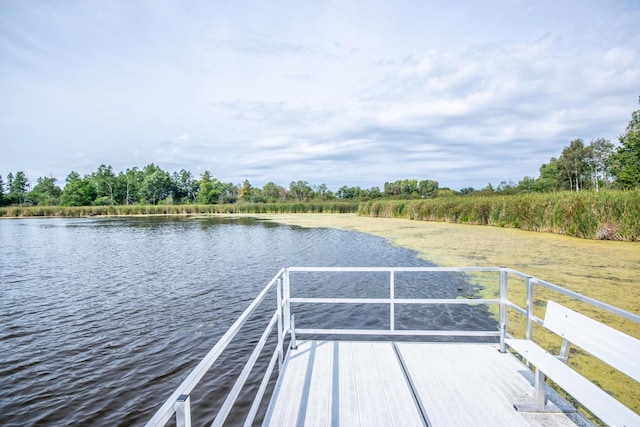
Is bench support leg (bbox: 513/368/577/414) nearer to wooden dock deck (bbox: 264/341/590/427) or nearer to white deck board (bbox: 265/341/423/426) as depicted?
wooden dock deck (bbox: 264/341/590/427)

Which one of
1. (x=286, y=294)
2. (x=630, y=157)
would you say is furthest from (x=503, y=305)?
(x=630, y=157)

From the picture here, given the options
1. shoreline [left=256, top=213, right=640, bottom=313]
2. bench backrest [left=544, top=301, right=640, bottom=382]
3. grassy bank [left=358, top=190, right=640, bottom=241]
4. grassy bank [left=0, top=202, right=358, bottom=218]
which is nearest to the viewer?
bench backrest [left=544, top=301, right=640, bottom=382]

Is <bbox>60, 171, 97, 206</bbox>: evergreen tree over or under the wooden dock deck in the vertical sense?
over

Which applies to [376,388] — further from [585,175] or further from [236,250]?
Answer: [585,175]

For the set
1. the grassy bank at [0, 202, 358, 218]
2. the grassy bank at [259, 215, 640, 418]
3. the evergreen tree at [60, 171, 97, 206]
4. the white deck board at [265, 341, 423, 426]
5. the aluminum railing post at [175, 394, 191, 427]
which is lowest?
the grassy bank at [259, 215, 640, 418]

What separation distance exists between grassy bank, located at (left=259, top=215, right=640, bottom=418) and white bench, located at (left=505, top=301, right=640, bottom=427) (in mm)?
1519

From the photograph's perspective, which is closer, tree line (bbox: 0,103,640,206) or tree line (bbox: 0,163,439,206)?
tree line (bbox: 0,103,640,206)

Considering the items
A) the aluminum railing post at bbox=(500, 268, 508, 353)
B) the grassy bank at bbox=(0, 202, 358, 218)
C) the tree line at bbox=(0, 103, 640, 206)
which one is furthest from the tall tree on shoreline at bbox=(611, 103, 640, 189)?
the aluminum railing post at bbox=(500, 268, 508, 353)

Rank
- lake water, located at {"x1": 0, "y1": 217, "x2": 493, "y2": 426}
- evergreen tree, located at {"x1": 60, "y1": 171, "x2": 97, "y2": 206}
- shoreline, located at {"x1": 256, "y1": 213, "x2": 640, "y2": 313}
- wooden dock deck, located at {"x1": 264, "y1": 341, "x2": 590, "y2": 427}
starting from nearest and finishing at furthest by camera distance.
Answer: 1. wooden dock deck, located at {"x1": 264, "y1": 341, "x2": 590, "y2": 427}
2. lake water, located at {"x1": 0, "y1": 217, "x2": 493, "y2": 426}
3. shoreline, located at {"x1": 256, "y1": 213, "x2": 640, "y2": 313}
4. evergreen tree, located at {"x1": 60, "y1": 171, "x2": 97, "y2": 206}

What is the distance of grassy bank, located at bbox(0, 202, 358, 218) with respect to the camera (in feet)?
171

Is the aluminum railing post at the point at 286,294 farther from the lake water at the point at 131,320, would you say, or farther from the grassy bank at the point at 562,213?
the grassy bank at the point at 562,213

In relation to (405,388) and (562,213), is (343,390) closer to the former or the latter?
(405,388)

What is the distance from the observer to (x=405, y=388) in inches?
129

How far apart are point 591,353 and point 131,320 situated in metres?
7.12
